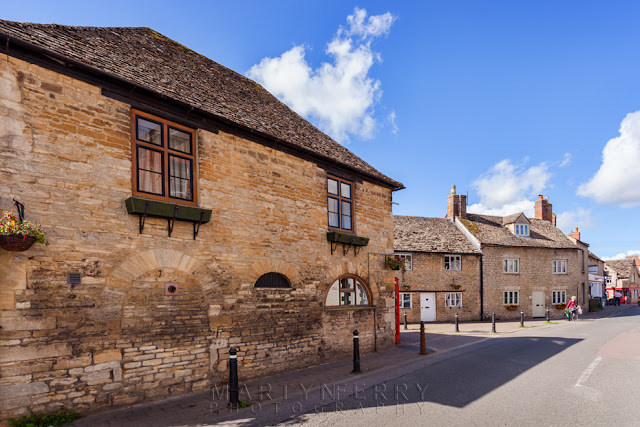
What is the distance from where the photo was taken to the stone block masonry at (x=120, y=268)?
5496 millimetres

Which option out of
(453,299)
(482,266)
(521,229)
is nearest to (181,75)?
(453,299)

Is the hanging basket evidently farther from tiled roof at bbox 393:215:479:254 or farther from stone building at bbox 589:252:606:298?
stone building at bbox 589:252:606:298

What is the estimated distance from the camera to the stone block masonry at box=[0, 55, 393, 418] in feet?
18.0

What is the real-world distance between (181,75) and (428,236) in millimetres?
21176

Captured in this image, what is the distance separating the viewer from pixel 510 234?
2834cm

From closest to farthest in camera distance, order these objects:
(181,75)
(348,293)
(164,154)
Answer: (164,154) → (181,75) → (348,293)

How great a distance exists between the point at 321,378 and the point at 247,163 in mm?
5443

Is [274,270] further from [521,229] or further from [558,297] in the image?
[558,297]

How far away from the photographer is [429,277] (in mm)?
24094

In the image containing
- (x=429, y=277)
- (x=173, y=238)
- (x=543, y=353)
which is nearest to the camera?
(x=173, y=238)

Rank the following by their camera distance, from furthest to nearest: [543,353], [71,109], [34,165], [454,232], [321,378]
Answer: [454,232]
[543,353]
[321,378]
[71,109]
[34,165]

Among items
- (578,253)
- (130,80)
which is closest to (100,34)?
(130,80)

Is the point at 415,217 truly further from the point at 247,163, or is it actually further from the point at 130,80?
the point at 130,80

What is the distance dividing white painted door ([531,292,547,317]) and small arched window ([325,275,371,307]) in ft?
70.6
